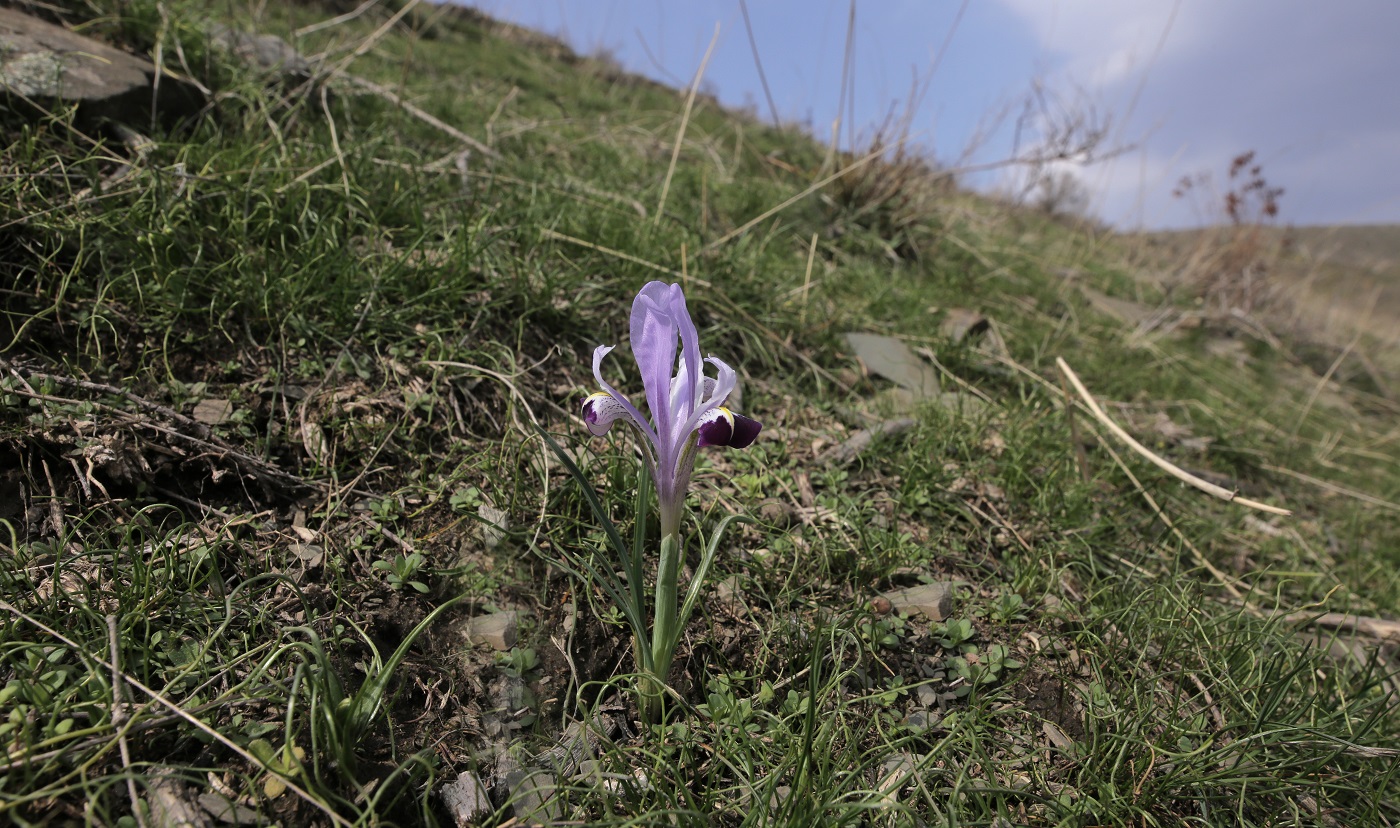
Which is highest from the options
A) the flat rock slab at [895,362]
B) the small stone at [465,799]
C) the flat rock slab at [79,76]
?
the flat rock slab at [79,76]

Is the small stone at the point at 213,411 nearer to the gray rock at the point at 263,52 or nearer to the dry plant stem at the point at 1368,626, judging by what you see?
the gray rock at the point at 263,52

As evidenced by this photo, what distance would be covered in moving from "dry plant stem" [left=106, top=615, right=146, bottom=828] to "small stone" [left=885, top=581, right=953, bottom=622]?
1733mm

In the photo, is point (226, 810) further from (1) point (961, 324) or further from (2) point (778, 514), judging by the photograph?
(1) point (961, 324)

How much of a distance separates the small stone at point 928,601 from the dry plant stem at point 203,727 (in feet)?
4.80

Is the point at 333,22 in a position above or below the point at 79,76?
above

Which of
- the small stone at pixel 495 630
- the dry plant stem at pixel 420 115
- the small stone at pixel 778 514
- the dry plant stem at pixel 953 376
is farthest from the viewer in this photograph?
the dry plant stem at pixel 420 115

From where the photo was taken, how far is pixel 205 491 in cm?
193

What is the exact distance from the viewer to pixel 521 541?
2.05 meters

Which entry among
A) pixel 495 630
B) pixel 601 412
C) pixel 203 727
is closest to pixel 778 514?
pixel 495 630

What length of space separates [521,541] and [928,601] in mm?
1168

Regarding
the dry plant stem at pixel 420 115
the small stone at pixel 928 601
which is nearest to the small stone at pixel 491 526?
the small stone at pixel 928 601

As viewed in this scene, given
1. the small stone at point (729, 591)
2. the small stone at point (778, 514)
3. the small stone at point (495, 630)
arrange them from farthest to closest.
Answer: the small stone at point (778, 514), the small stone at point (729, 591), the small stone at point (495, 630)

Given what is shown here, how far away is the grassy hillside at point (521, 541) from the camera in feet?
4.73

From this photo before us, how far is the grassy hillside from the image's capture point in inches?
56.7
